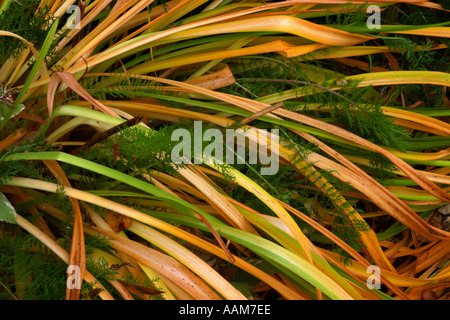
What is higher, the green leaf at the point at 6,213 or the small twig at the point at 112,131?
the small twig at the point at 112,131

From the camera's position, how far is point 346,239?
96 cm

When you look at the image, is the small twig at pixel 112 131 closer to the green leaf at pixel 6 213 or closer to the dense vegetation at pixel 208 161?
the dense vegetation at pixel 208 161

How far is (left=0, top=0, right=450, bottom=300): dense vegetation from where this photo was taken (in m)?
Result: 0.77

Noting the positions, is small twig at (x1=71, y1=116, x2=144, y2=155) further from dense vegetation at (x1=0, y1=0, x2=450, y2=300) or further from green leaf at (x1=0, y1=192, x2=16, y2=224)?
green leaf at (x1=0, y1=192, x2=16, y2=224)

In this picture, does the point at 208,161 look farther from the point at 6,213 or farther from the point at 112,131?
the point at 6,213

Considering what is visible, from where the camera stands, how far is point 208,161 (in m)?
0.79

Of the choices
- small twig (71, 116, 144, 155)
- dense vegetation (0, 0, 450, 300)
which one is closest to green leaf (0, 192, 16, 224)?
dense vegetation (0, 0, 450, 300)

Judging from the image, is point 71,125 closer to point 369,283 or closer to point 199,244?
point 199,244

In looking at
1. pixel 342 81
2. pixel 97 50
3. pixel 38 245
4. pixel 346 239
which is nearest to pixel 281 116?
pixel 342 81

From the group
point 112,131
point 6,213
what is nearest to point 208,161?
point 112,131

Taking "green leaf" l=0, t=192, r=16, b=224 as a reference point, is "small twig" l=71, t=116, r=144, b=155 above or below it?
above

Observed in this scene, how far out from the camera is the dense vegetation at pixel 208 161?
77 cm

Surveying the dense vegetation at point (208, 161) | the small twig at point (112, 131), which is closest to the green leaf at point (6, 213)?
the dense vegetation at point (208, 161)
